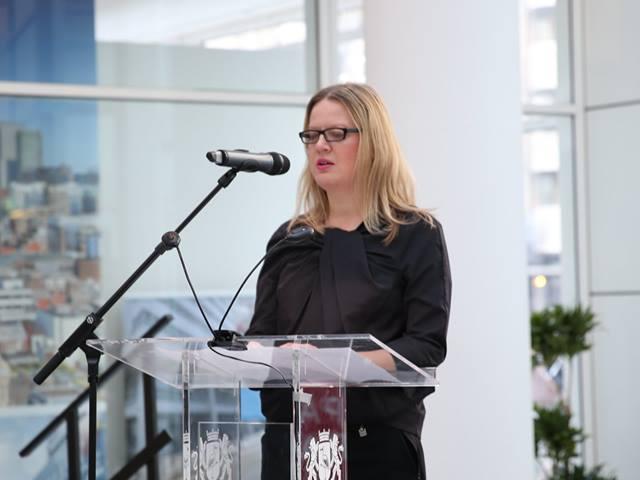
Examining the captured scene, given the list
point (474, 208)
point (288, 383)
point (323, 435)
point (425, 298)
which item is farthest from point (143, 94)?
point (323, 435)

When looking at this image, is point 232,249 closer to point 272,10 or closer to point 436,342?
point 272,10

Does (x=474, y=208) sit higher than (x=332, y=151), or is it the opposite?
(x=332, y=151)

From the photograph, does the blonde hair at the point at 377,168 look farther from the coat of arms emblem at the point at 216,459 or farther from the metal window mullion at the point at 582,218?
the metal window mullion at the point at 582,218

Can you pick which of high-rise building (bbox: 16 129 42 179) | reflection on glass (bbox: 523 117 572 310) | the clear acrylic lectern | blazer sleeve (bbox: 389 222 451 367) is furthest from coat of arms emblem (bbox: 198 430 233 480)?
reflection on glass (bbox: 523 117 572 310)

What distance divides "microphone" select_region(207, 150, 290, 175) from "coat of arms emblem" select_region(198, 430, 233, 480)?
58 cm

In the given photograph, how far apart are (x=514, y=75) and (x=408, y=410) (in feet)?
6.26

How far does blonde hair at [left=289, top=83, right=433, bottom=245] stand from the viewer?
2.83 meters

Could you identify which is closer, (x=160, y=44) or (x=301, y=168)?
(x=160, y=44)

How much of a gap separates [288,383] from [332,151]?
2.48 ft

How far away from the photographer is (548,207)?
691cm

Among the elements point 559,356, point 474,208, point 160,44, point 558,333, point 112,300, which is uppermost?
point 160,44

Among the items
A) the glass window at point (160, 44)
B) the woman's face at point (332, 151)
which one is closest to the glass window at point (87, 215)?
the glass window at point (160, 44)

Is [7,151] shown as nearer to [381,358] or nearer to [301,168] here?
[301,168]

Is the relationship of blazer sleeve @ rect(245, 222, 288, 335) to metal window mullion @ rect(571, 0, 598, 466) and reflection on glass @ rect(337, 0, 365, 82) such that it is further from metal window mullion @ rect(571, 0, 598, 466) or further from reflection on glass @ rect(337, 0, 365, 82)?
metal window mullion @ rect(571, 0, 598, 466)
